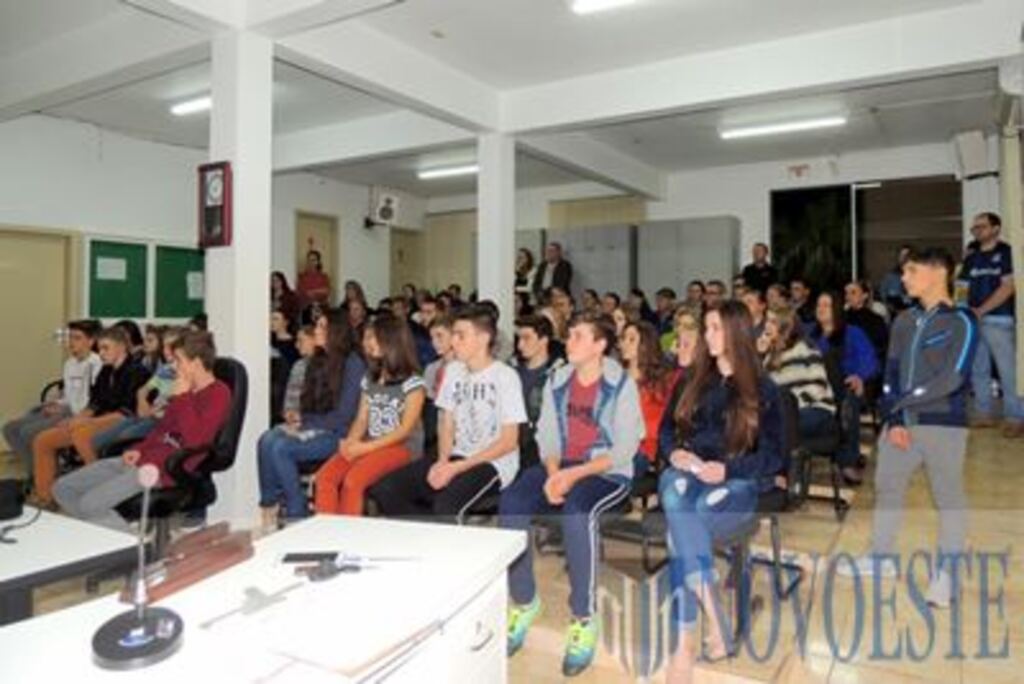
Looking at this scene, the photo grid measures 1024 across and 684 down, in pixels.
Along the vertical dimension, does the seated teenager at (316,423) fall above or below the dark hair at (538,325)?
below

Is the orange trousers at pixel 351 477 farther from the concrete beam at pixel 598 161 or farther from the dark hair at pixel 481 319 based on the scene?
the concrete beam at pixel 598 161

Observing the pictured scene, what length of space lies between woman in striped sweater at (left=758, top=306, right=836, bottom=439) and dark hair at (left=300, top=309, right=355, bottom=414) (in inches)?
82.8

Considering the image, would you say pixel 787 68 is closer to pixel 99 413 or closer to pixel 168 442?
pixel 168 442

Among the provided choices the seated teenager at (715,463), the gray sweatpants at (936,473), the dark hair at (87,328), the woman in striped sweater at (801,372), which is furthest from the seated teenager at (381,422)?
the dark hair at (87,328)

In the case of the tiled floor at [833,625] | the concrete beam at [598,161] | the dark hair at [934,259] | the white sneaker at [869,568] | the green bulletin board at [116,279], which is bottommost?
the tiled floor at [833,625]

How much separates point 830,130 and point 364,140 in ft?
14.8

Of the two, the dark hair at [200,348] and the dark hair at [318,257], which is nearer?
the dark hair at [200,348]

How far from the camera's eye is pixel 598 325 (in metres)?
2.80

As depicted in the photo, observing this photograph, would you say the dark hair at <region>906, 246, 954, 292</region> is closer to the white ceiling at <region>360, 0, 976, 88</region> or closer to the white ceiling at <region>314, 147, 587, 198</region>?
the white ceiling at <region>360, 0, 976, 88</region>

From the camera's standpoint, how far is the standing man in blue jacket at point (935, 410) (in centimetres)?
267

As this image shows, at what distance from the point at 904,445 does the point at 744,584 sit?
854 millimetres

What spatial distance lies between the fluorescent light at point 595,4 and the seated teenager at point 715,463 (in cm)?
246

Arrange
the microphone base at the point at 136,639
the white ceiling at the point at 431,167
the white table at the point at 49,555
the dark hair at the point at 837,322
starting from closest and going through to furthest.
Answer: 1. the microphone base at the point at 136,639
2. the white table at the point at 49,555
3. the dark hair at the point at 837,322
4. the white ceiling at the point at 431,167

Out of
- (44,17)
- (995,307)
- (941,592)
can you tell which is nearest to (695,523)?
(941,592)
